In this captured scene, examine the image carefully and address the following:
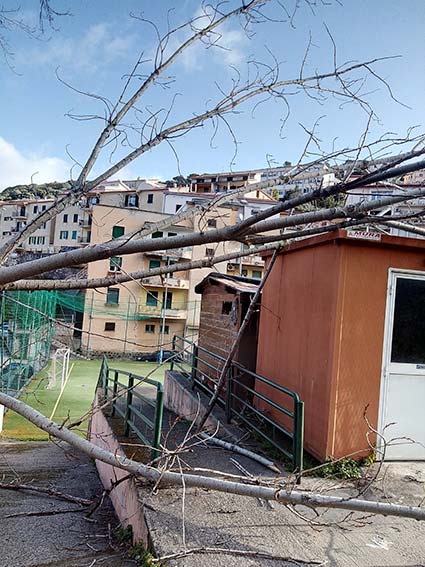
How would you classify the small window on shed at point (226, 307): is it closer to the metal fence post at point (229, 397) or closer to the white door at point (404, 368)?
the metal fence post at point (229, 397)

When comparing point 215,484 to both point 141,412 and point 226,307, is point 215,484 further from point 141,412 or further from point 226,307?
point 226,307

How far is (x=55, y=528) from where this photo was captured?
4.21m

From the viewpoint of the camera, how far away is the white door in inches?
177

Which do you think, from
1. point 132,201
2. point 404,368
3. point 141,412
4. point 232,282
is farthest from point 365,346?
point 132,201

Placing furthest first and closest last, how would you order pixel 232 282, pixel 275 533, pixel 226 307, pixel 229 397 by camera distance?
pixel 232 282, pixel 226 307, pixel 229 397, pixel 275 533

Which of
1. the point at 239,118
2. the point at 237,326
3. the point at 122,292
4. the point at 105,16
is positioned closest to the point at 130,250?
the point at 239,118

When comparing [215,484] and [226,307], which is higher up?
[226,307]

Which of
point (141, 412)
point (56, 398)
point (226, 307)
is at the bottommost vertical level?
point (56, 398)

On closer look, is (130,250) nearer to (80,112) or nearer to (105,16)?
(80,112)

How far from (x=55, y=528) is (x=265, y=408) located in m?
2.96

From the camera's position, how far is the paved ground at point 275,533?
2795 millimetres

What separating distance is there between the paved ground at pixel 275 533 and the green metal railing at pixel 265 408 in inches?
19.7

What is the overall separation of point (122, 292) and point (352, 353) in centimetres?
2651

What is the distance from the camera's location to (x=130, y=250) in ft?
6.05
